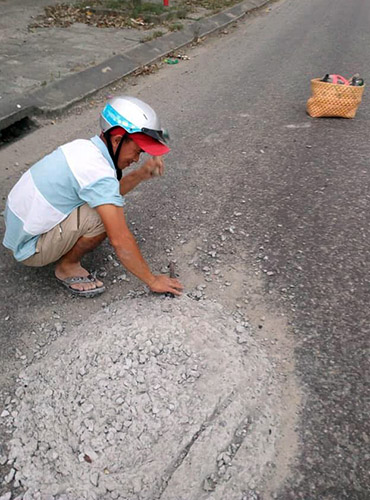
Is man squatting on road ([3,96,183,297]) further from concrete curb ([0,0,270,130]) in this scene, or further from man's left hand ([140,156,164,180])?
concrete curb ([0,0,270,130])

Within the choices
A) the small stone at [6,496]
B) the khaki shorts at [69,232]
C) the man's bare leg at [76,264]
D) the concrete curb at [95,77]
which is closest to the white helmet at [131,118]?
the khaki shorts at [69,232]

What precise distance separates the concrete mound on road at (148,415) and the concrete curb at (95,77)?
129 inches

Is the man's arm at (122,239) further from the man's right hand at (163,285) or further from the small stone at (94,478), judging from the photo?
the small stone at (94,478)

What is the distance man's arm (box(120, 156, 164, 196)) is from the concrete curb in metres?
2.36

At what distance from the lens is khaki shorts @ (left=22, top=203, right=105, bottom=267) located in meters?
2.49

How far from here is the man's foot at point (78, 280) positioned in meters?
2.71

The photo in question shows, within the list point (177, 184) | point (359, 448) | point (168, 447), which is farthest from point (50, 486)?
point (177, 184)

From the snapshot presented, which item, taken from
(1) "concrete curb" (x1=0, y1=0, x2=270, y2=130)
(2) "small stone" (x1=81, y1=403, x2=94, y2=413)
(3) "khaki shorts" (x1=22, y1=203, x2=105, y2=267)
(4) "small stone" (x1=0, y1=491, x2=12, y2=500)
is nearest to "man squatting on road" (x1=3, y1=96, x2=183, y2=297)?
(3) "khaki shorts" (x1=22, y1=203, x2=105, y2=267)

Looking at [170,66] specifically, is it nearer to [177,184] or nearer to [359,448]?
[177,184]

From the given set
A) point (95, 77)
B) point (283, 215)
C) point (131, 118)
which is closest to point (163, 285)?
point (131, 118)

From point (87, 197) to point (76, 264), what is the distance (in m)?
0.57

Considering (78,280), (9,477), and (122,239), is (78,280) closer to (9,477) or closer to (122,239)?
(122,239)

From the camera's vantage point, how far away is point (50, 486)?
5.98 feet

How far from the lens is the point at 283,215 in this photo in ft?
11.3
